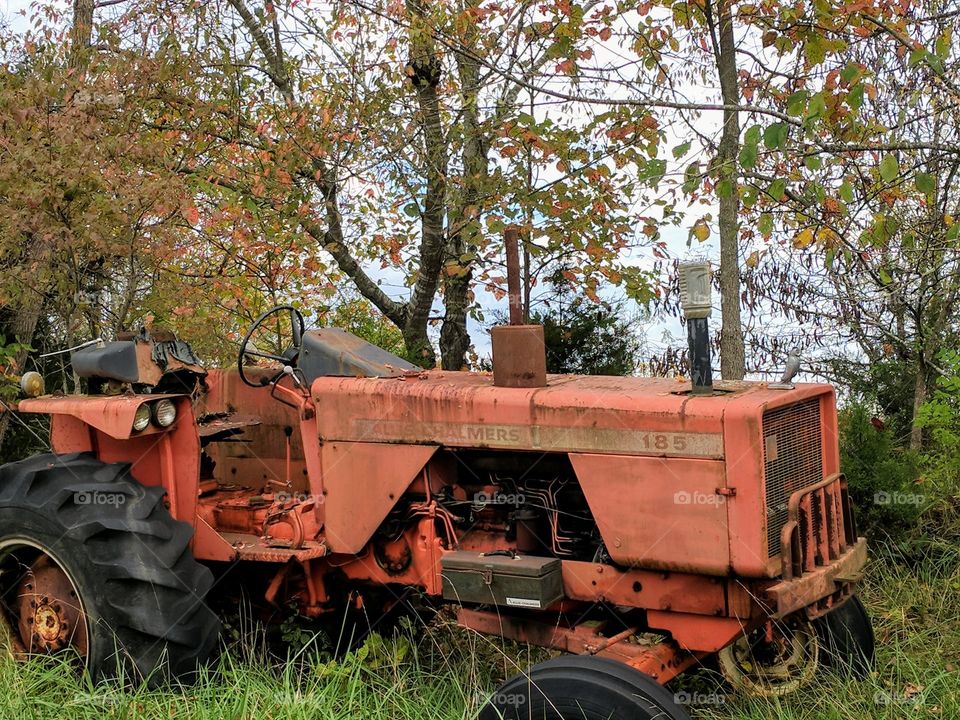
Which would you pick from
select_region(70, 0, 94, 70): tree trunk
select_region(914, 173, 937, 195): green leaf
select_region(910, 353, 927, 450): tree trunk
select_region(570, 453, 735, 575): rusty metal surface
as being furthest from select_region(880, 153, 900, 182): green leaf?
select_region(70, 0, 94, 70): tree trunk

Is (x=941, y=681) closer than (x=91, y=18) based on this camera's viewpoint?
Yes

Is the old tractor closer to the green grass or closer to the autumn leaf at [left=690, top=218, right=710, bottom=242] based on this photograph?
the green grass

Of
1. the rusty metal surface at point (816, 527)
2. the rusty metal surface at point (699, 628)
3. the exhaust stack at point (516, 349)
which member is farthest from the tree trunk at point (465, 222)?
the rusty metal surface at point (699, 628)

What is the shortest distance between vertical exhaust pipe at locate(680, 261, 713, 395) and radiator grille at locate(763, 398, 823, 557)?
273 mm

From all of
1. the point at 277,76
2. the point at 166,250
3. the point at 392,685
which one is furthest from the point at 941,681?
the point at 277,76

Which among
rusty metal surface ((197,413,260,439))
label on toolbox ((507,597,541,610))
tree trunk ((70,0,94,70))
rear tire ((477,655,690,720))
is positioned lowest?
rear tire ((477,655,690,720))

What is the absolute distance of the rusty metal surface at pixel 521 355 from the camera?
4023 mm

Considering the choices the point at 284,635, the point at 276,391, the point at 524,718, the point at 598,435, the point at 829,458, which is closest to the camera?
the point at 524,718

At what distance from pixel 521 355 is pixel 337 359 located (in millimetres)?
917

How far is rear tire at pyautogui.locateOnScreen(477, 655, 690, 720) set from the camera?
321 cm

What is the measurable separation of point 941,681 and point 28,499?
3.92 m

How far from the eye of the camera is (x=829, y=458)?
4.07 metres

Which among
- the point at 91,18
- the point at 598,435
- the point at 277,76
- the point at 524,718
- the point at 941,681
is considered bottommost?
the point at 941,681

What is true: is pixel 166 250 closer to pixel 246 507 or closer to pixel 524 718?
pixel 246 507
